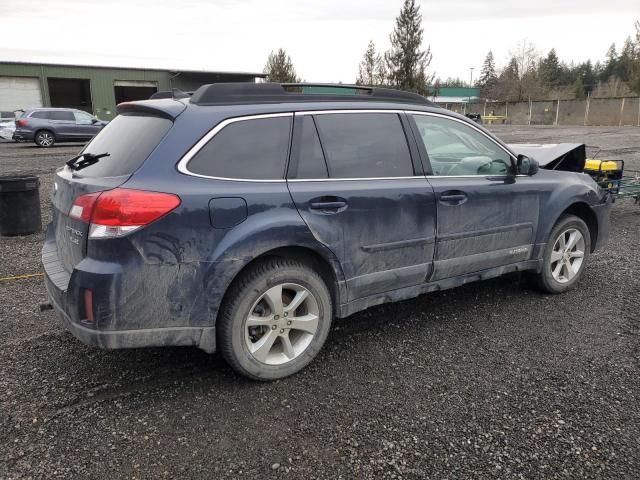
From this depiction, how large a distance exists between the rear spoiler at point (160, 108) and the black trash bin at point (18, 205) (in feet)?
13.9

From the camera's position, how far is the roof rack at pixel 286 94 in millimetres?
3277

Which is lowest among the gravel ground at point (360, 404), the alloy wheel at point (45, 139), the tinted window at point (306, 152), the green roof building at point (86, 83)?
the gravel ground at point (360, 404)

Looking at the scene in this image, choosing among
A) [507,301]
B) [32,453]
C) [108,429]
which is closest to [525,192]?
[507,301]

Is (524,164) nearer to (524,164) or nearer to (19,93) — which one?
(524,164)

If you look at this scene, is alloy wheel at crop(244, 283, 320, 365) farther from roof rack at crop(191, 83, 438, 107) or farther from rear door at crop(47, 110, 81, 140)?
rear door at crop(47, 110, 81, 140)

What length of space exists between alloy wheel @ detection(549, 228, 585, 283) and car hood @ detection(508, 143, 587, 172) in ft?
3.51

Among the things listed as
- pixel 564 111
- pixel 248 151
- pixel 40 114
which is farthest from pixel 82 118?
pixel 564 111

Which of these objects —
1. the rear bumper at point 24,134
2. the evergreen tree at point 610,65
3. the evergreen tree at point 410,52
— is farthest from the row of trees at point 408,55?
the evergreen tree at point 610,65

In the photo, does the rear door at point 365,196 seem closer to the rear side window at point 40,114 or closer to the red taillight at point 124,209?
the red taillight at point 124,209

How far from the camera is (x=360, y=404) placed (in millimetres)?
3084

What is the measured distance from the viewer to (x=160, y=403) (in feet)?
10.1

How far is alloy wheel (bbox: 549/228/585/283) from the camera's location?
484cm

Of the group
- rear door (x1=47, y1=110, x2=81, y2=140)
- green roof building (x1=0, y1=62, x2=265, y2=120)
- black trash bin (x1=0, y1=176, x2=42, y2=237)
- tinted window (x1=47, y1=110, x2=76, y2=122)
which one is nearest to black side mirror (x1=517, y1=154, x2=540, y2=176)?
black trash bin (x1=0, y1=176, x2=42, y2=237)

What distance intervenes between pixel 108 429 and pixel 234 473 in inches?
31.5
